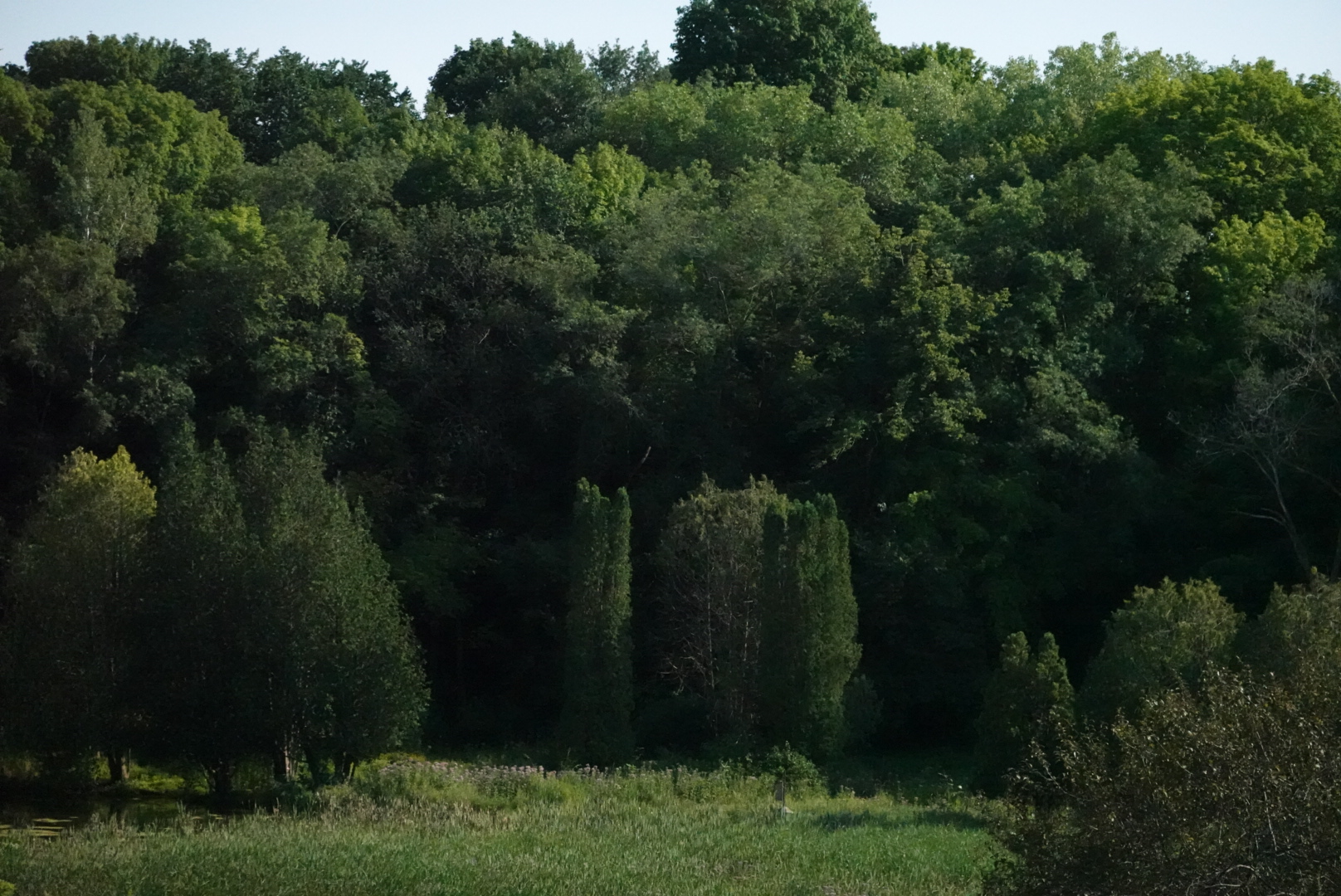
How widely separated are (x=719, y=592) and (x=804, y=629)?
2.26 m

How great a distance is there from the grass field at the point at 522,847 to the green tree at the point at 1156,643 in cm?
302

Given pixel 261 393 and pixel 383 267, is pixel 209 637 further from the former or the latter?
pixel 383 267

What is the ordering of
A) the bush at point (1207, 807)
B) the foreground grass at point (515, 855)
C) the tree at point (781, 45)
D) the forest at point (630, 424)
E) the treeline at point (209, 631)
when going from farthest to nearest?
1. the tree at point (781, 45)
2. the forest at point (630, 424)
3. the treeline at point (209, 631)
4. the foreground grass at point (515, 855)
5. the bush at point (1207, 807)

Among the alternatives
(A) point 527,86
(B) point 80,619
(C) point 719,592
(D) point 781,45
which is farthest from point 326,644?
(D) point 781,45

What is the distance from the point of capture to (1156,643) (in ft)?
81.6

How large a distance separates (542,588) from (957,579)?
10050 mm

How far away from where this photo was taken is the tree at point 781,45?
5447 cm

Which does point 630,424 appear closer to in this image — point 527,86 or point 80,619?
point 80,619

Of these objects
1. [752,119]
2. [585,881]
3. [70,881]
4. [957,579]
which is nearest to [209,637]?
[70,881]

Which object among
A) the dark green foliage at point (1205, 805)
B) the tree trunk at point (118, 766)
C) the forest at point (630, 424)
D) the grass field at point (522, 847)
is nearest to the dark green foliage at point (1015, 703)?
the grass field at point (522, 847)

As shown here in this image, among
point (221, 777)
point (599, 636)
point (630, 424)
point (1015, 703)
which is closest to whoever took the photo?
point (1015, 703)

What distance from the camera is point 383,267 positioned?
128ft

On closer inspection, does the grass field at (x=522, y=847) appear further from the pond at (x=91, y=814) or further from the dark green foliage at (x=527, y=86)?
the dark green foliage at (x=527, y=86)

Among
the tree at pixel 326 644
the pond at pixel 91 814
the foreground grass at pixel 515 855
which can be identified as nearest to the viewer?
the foreground grass at pixel 515 855
